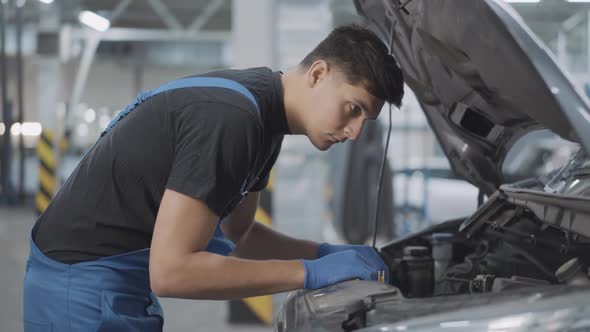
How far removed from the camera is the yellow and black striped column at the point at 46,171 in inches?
286

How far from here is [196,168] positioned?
128 centimetres

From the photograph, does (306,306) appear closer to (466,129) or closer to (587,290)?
(587,290)

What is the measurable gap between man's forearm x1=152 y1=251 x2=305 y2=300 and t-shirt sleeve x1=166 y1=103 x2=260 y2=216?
100 millimetres

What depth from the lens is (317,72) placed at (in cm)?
145

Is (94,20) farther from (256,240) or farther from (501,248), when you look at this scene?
(501,248)

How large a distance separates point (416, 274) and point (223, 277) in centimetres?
59

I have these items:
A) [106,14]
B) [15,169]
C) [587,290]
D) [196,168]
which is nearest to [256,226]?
[196,168]

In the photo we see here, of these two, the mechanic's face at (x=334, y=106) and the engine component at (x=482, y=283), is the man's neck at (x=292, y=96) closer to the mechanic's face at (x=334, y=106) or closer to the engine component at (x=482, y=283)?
the mechanic's face at (x=334, y=106)

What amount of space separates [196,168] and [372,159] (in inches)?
188

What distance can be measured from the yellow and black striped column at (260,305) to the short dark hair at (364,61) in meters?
2.48

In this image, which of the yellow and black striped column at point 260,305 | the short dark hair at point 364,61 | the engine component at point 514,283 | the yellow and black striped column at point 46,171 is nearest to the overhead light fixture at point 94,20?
the yellow and black striped column at point 46,171

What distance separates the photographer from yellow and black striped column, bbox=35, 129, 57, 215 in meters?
7.27

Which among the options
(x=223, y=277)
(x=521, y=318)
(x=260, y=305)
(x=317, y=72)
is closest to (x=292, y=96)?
(x=317, y=72)

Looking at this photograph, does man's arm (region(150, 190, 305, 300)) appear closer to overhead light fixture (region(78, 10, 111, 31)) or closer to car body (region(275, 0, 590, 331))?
car body (region(275, 0, 590, 331))
